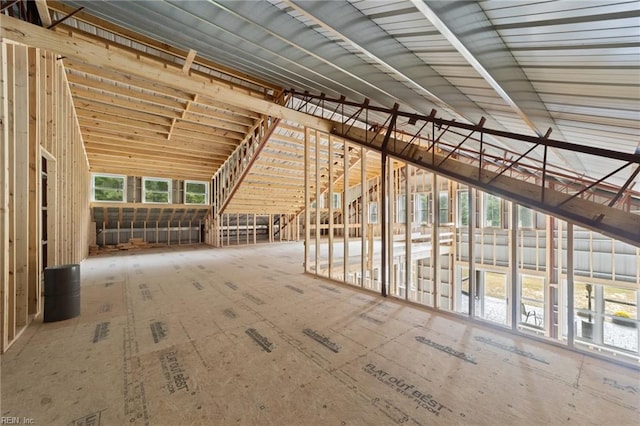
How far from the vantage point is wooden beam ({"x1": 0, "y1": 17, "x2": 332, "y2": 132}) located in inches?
87.3

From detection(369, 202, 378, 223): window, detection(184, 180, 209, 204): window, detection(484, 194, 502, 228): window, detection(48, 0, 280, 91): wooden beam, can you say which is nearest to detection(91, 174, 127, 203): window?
detection(184, 180, 209, 204): window

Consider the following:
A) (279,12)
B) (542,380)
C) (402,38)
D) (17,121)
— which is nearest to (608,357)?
(542,380)

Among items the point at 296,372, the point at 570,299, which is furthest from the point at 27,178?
the point at 570,299

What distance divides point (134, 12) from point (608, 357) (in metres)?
5.42

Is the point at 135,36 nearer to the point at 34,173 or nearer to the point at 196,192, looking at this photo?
the point at 34,173

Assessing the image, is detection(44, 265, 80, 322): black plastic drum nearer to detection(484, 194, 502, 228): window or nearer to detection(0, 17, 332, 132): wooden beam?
detection(0, 17, 332, 132): wooden beam

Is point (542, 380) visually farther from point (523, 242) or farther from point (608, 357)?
point (523, 242)

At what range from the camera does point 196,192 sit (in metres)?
10.3

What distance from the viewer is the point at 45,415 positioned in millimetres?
1528

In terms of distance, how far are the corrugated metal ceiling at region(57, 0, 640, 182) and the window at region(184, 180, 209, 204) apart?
25.2ft

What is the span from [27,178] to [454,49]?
4.32 metres

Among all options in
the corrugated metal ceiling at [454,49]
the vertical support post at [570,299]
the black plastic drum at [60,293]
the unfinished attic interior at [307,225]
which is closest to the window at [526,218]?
the unfinished attic interior at [307,225]

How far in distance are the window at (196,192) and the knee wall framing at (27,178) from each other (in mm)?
5583

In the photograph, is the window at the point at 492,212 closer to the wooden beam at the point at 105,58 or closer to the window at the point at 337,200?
the window at the point at 337,200
